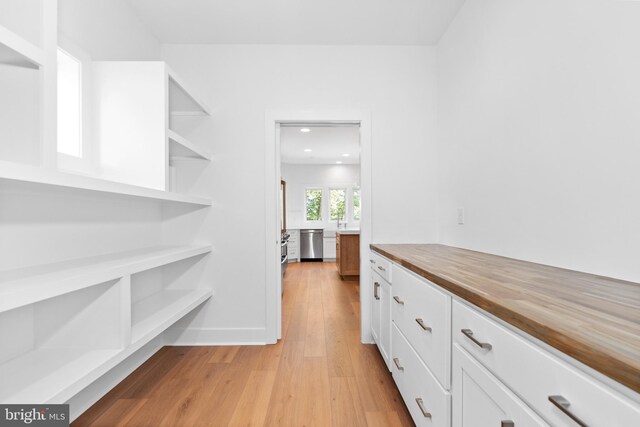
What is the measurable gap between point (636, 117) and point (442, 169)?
1.55 m

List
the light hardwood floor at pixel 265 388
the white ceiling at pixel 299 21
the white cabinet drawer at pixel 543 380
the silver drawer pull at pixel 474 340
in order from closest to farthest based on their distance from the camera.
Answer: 1. the white cabinet drawer at pixel 543 380
2. the silver drawer pull at pixel 474 340
3. the light hardwood floor at pixel 265 388
4. the white ceiling at pixel 299 21

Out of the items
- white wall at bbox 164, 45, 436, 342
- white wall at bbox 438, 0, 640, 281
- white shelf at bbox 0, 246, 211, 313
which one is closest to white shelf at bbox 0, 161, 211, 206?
white shelf at bbox 0, 246, 211, 313

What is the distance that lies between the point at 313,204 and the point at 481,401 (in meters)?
7.24

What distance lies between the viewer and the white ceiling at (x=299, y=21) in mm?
2148

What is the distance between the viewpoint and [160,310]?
199 centimetres

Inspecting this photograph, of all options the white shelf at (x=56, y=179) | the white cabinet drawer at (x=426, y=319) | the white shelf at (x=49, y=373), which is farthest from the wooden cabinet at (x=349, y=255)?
the white shelf at (x=49, y=373)

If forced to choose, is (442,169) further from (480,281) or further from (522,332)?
(522,332)

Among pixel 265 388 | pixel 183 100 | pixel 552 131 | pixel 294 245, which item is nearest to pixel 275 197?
pixel 183 100

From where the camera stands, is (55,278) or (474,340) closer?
(474,340)

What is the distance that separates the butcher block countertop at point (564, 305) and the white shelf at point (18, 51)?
1.57 meters

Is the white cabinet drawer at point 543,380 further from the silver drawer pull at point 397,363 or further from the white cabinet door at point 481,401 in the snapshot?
the silver drawer pull at point 397,363

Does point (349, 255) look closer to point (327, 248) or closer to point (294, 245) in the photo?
point (327, 248)

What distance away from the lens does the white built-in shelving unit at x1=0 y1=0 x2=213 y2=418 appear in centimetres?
104

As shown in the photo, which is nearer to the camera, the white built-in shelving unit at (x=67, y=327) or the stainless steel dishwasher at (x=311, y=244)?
the white built-in shelving unit at (x=67, y=327)
